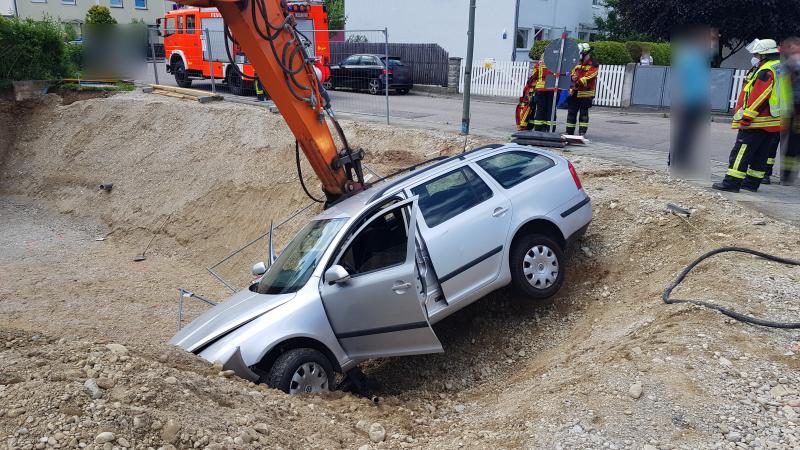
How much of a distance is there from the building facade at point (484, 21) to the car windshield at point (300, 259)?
2559cm

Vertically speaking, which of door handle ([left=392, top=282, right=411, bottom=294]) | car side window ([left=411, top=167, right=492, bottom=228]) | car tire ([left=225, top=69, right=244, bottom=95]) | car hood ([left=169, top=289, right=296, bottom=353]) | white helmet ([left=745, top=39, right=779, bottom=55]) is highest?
white helmet ([left=745, top=39, right=779, bottom=55])

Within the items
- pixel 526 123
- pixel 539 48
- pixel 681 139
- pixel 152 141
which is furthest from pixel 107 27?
pixel 539 48

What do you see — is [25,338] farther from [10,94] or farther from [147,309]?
[10,94]

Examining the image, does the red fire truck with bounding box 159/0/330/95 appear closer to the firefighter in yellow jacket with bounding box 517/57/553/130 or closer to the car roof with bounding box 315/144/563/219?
the firefighter in yellow jacket with bounding box 517/57/553/130

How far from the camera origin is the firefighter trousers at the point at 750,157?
28.1 feet

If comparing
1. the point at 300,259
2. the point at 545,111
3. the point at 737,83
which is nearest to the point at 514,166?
the point at 300,259

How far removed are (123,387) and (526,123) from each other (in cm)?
1077

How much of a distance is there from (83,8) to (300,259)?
150 feet

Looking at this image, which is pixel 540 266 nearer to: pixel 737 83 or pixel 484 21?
pixel 737 83

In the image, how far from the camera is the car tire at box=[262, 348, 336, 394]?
17.7ft

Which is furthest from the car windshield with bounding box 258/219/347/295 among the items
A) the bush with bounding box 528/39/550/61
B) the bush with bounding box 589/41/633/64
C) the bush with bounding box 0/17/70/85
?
the bush with bounding box 528/39/550/61

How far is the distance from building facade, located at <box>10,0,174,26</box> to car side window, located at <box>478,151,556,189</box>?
38.3 m

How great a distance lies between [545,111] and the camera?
12.6m

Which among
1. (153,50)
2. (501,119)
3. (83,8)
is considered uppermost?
(83,8)
